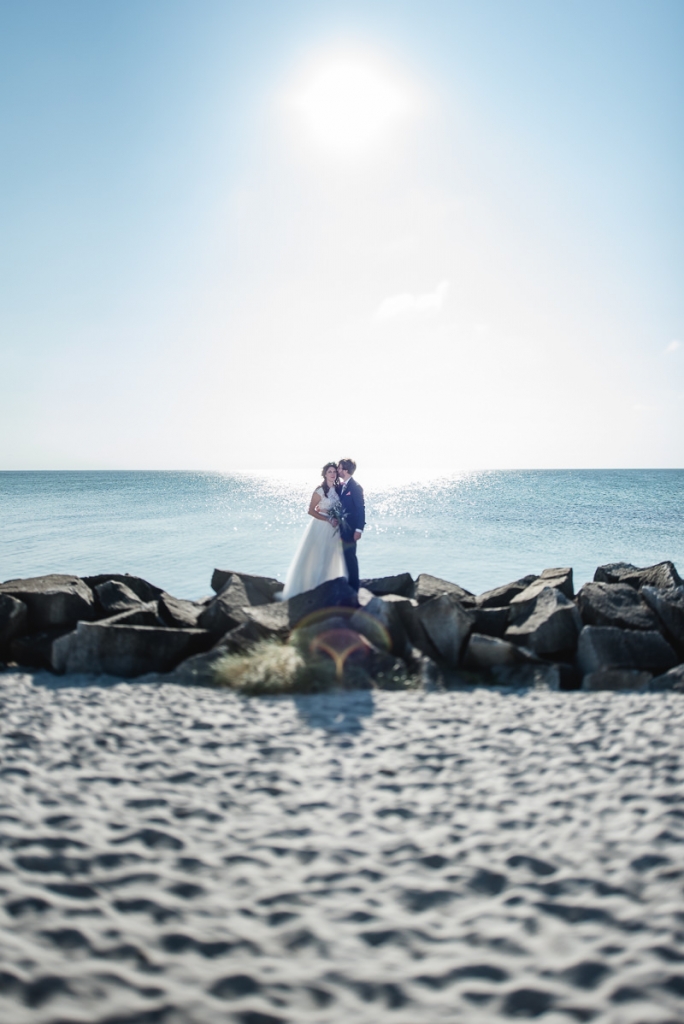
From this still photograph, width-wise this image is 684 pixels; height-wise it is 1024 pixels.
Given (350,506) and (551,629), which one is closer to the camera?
(551,629)

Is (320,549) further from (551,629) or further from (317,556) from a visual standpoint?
(551,629)

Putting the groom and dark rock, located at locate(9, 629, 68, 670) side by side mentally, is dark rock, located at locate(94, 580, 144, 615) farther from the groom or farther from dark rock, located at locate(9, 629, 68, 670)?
the groom

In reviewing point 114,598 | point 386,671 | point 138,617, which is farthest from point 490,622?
point 114,598

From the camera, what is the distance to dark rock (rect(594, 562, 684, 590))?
10.9m

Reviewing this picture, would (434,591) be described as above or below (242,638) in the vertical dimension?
above

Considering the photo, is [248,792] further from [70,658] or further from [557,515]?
[557,515]

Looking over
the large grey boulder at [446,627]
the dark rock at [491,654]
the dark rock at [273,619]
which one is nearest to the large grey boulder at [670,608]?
the dark rock at [491,654]

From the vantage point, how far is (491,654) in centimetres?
884

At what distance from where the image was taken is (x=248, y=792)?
504 centimetres

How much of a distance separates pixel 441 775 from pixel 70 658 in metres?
5.56

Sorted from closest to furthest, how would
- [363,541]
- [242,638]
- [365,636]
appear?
[242,638] < [365,636] < [363,541]

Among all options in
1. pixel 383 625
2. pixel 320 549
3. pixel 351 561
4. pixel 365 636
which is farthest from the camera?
pixel 351 561

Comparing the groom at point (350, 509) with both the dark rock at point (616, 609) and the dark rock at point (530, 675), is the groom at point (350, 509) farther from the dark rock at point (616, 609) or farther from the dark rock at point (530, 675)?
the dark rock at point (616, 609)

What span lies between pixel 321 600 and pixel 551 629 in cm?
354
